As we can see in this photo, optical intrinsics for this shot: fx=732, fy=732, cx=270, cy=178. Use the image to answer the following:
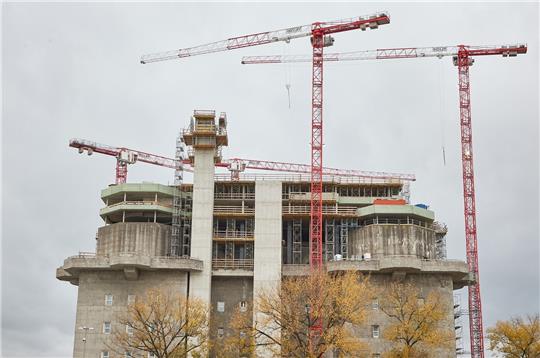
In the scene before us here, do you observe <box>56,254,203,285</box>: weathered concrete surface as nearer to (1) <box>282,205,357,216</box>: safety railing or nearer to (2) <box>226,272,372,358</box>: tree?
(2) <box>226,272,372,358</box>: tree

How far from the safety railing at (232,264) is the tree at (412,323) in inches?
850

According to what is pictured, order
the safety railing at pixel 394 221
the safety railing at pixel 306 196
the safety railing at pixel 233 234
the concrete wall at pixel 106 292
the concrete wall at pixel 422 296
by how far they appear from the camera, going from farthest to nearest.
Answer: the safety railing at pixel 306 196 → the safety railing at pixel 394 221 → the safety railing at pixel 233 234 → the concrete wall at pixel 106 292 → the concrete wall at pixel 422 296

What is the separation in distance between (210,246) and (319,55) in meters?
41.6

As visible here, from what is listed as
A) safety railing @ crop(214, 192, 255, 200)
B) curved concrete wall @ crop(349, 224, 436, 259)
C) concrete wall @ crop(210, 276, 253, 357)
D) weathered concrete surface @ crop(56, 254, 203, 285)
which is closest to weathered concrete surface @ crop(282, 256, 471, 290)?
curved concrete wall @ crop(349, 224, 436, 259)

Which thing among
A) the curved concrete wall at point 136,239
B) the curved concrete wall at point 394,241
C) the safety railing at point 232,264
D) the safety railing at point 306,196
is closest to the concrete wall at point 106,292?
the curved concrete wall at point 136,239

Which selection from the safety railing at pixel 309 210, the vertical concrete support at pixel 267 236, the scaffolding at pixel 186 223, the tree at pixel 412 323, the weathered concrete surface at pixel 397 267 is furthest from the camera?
the safety railing at pixel 309 210

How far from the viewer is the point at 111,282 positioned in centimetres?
11150

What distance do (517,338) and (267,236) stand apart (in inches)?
1556

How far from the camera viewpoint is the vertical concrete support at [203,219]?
362ft

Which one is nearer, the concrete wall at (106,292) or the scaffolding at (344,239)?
the concrete wall at (106,292)

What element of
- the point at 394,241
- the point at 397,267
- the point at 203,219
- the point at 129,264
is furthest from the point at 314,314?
the point at 129,264

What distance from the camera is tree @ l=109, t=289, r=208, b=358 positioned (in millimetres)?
90625

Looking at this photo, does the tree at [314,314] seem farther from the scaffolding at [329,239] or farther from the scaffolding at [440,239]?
the scaffolding at [440,239]

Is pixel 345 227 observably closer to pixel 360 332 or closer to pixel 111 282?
pixel 360 332
